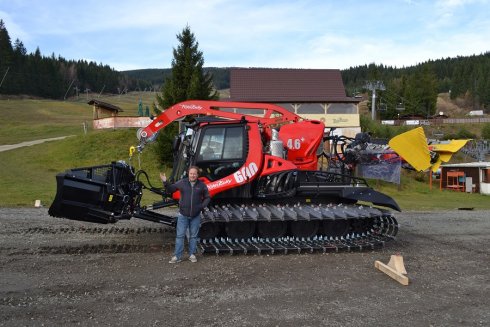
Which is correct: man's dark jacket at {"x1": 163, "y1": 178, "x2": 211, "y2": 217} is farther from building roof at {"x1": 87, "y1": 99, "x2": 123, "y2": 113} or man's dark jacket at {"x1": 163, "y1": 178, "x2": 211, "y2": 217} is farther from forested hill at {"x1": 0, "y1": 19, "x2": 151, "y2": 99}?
forested hill at {"x1": 0, "y1": 19, "x2": 151, "y2": 99}

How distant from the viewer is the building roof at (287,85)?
1443 inches

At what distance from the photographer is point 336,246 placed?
8.98m

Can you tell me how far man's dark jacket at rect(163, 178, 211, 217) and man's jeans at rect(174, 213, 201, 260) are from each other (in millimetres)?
147

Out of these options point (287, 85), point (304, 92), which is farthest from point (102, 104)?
point (304, 92)

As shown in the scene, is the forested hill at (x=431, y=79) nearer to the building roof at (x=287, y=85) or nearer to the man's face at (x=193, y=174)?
the building roof at (x=287, y=85)

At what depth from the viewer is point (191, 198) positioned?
318 inches

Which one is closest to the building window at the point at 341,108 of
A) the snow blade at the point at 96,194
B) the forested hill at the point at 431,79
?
the forested hill at the point at 431,79

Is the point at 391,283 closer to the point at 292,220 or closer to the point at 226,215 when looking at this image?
the point at 292,220

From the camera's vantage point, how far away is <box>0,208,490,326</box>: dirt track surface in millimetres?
5488

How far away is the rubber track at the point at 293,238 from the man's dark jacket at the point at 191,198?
1.51ft

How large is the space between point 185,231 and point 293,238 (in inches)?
91.9

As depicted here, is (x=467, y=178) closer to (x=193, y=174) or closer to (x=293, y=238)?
(x=293, y=238)

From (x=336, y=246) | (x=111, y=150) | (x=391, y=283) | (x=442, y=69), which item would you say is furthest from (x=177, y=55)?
(x=442, y=69)

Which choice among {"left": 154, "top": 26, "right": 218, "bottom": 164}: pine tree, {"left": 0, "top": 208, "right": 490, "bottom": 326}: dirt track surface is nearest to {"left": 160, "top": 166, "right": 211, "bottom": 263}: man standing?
{"left": 0, "top": 208, "right": 490, "bottom": 326}: dirt track surface
